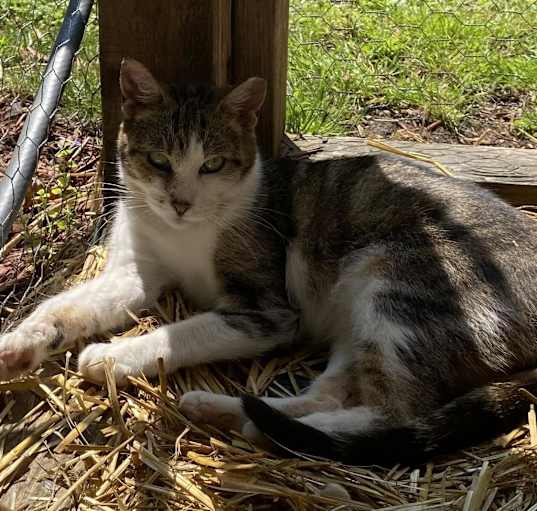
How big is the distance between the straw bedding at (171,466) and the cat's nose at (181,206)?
588 millimetres

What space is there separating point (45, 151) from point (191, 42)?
1.18m

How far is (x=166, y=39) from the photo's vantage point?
307 centimetres

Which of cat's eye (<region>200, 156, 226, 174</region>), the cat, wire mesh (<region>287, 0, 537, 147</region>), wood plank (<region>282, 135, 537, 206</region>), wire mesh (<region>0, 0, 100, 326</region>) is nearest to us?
the cat

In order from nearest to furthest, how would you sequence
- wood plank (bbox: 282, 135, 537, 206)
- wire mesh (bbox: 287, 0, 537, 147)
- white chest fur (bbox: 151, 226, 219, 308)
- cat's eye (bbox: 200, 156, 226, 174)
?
cat's eye (bbox: 200, 156, 226, 174) → white chest fur (bbox: 151, 226, 219, 308) → wood plank (bbox: 282, 135, 537, 206) → wire mesh (bbox: 287, 0, 537, 147)

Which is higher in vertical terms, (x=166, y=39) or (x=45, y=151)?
(x=166, y=39)

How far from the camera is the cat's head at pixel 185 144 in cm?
276

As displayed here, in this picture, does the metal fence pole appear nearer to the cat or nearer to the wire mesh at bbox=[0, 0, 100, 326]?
the wire mesh at bbox=[0, 0, 100, 326]

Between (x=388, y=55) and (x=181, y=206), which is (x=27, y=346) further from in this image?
(x=388, y=55)

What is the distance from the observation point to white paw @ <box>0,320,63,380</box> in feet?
8.41

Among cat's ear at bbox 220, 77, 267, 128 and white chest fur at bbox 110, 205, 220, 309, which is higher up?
cat's ear at bbox 220, 77, 267, 128

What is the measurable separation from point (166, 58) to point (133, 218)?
2.20 ft

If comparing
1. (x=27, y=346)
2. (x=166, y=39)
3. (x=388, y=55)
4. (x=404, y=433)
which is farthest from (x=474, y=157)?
(x=27, y=346)

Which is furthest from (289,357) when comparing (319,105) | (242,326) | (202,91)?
(319,105)

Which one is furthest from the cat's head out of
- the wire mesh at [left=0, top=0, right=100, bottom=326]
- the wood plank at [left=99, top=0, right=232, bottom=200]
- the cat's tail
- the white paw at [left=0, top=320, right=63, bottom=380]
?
the cat's tail
